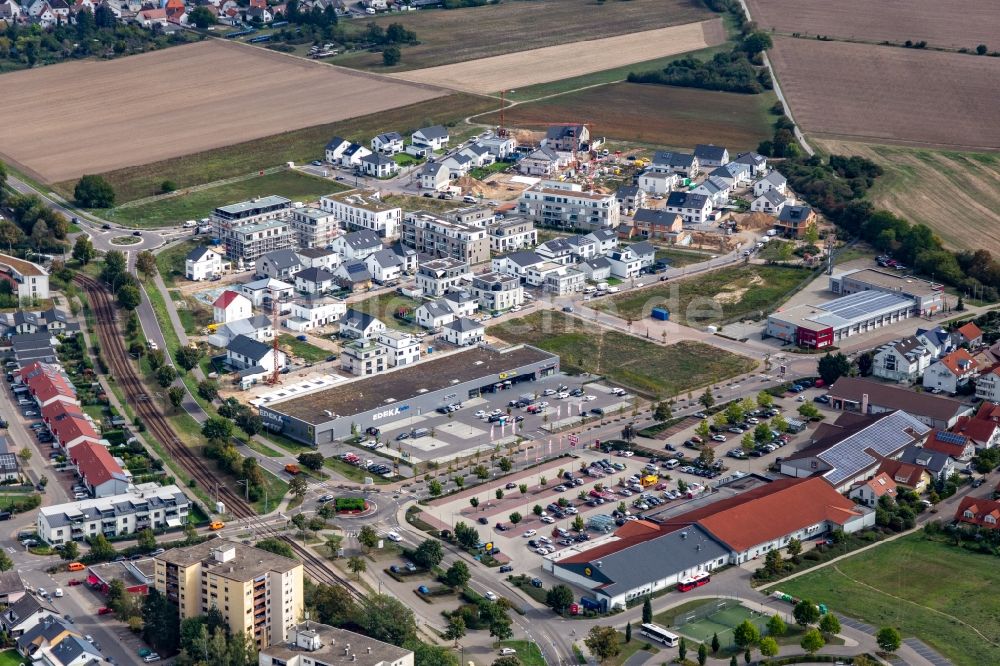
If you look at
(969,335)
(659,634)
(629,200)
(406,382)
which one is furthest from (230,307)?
(969,335)

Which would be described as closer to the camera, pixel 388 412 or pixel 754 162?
pixel 388 412

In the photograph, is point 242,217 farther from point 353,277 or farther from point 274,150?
point 274,150

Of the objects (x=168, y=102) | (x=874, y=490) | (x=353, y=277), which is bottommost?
(x=874, y=490)

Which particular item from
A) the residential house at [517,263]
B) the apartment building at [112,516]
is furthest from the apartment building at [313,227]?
the apartment building at [112,516]

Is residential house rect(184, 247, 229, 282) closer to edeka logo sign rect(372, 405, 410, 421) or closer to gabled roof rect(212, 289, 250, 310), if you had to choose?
gabled roof rect(212, 289, 250, 310)

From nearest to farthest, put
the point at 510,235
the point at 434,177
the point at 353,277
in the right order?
the point at 353,277 < the point at 510,235 < the point at 434,177

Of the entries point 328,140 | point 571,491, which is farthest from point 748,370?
point 328,140

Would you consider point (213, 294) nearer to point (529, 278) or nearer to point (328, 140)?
point (529, 278)
